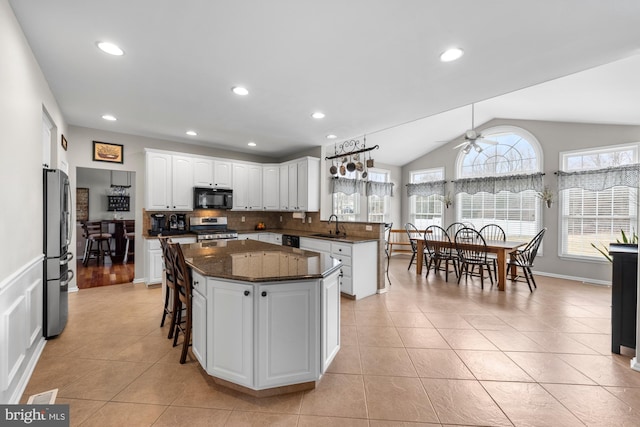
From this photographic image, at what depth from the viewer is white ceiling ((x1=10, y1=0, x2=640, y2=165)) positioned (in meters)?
1.76

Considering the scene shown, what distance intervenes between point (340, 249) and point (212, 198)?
2.67m

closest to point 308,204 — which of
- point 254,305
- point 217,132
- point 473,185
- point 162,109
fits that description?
point 217,132

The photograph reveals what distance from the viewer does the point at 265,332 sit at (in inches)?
71.6

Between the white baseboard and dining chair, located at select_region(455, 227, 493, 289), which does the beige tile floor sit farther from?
the white baseboard

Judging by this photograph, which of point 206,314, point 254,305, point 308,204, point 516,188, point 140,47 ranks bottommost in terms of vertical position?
point 206,314

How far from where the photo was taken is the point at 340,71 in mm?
2555

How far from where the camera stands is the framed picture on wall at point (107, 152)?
14.6ft

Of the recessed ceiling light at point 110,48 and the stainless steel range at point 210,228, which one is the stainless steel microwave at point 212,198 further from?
the recessed ceiling light at point 110,48

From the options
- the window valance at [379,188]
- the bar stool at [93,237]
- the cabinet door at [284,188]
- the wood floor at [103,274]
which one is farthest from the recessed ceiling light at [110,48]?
the window valance at [379,188]

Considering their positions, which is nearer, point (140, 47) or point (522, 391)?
point (522, 391)

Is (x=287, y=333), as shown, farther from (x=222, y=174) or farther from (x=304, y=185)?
(x=222, y=174)

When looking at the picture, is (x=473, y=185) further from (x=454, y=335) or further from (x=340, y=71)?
(x=340, y=71)

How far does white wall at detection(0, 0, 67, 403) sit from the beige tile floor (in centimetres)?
32

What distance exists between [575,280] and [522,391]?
177 inches
